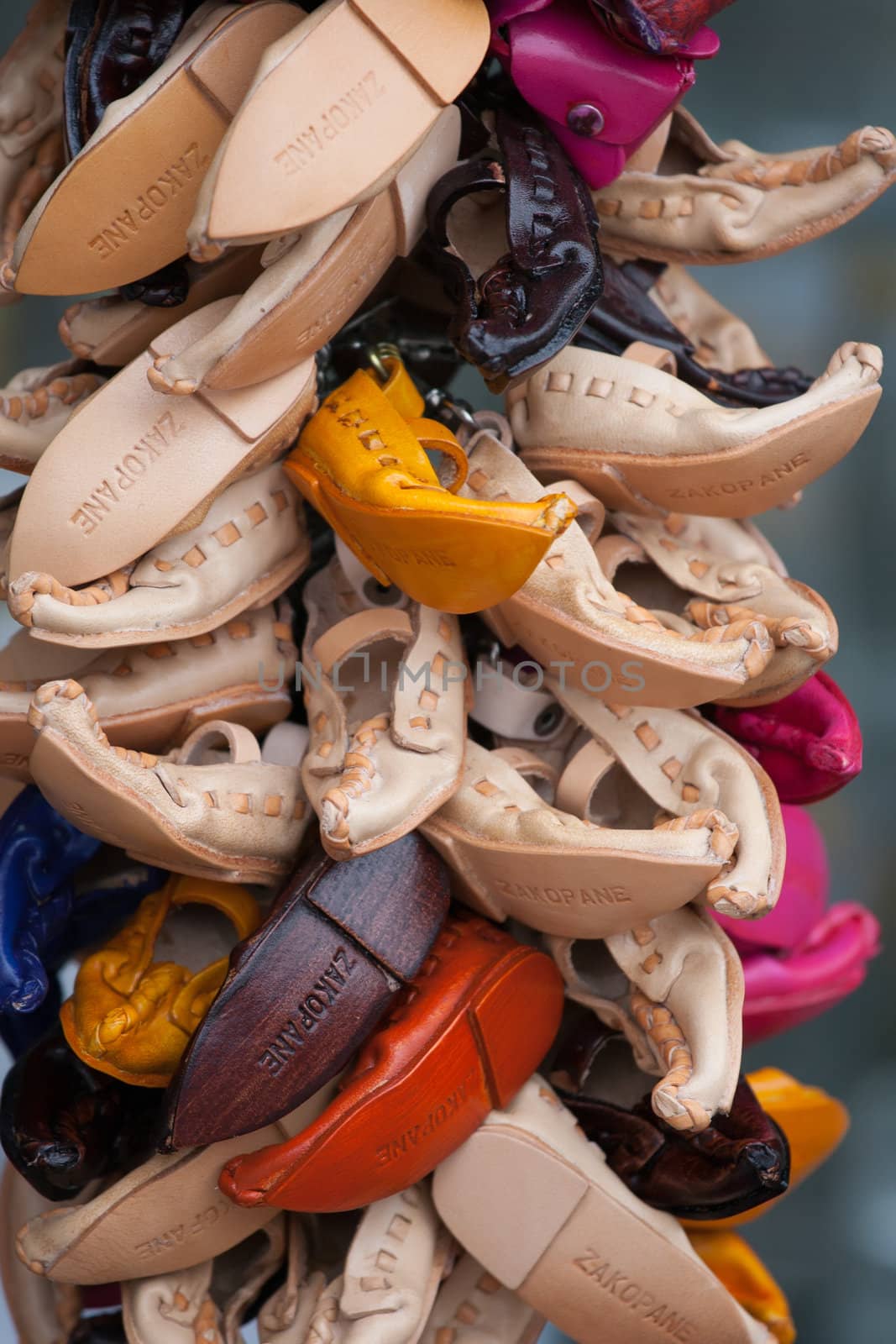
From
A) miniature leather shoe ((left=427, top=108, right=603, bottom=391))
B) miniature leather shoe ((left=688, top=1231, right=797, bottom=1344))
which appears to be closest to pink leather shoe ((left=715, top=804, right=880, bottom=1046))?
miniature leather shoe ((left=688, top=1231, right=797, bottom=1344))

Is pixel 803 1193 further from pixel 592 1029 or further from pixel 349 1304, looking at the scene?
pixel 349 1304

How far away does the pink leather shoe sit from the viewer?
114 cm

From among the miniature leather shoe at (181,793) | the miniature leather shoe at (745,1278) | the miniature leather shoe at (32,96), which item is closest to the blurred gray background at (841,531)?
the miniature leather shoe at (745,1278)

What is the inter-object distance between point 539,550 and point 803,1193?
0.95 meters

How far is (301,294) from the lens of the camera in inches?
28.4

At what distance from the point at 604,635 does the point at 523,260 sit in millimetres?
191

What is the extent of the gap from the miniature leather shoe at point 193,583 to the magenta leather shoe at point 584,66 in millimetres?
241

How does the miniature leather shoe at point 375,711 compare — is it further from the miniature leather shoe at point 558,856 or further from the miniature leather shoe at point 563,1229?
the miniature leather shoe at point 563,1229

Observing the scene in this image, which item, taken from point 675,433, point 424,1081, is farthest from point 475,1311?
point 675,433

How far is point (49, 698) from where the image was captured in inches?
27.9

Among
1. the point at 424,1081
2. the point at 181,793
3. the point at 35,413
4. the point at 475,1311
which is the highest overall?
the point at 35,413

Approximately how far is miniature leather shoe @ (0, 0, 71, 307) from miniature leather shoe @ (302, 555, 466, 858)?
260 mm

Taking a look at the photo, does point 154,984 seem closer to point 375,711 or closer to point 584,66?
point 375,711

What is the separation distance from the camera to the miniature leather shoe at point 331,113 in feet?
2.15
